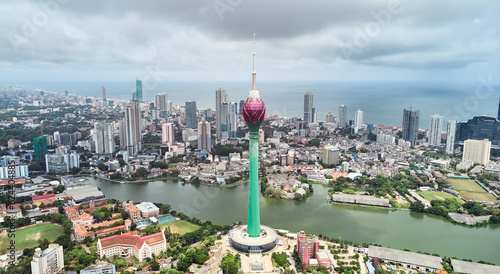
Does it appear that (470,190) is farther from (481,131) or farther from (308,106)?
(308,106)

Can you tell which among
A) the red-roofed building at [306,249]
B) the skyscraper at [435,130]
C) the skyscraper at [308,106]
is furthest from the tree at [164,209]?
the skyscraper at [308,106]

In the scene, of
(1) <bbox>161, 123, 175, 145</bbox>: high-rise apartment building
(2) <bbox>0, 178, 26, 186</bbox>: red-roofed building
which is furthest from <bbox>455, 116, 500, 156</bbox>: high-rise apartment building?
(2) <bbox>0, 178, 26, 186</bbox>: red-roofed building

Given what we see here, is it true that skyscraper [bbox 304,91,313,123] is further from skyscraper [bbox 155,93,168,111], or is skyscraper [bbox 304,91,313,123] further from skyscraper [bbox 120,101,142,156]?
skyscraper [bbox 120,101,142,156]

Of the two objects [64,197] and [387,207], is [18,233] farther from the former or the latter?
[387,207]

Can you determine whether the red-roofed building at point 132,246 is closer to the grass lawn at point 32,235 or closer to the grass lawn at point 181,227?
the grass lawn at point 181,227

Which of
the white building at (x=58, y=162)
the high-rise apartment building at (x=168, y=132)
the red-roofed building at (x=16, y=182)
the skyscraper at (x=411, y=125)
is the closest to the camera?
the red-roofed building at (x=16, y=182)

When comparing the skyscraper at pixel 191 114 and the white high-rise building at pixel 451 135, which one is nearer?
the white high-rise building at pixel 451 135
